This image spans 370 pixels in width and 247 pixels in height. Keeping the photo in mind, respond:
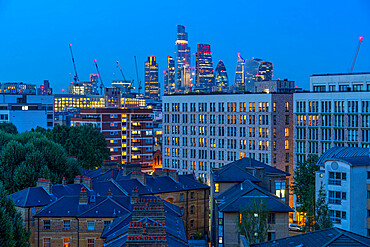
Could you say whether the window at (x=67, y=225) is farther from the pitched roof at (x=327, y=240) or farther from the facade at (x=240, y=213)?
the pitched roof at (x=327, y=240)

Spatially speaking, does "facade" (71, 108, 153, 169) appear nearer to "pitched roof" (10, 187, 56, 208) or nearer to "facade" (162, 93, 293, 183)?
"facade" (162, 93, 293, 183)

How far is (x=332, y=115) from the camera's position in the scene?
426ft

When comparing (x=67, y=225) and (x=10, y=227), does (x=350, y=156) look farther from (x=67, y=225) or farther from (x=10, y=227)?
(x=10, y=227)

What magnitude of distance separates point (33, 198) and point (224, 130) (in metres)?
81.5

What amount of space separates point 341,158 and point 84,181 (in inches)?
1442

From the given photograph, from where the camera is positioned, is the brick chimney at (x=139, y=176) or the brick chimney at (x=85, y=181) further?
the brick chimney at (x=139, y=176)

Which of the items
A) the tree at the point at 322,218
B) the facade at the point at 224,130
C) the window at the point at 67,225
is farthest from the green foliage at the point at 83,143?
the tree at the point at 322,218

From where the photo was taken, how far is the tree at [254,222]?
60.0 m

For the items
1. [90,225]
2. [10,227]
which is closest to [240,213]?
[90,225]

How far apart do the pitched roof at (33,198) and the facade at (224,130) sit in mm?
73168

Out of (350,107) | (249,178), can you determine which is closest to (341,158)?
(249,178)

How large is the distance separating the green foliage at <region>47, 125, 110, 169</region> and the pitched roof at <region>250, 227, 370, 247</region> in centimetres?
9951

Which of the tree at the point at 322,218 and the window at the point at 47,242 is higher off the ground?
the tree at the point at 322,218

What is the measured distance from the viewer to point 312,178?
321 feet
